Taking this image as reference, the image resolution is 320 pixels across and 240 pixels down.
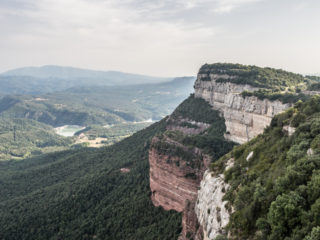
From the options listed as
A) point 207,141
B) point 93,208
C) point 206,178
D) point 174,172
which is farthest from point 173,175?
point 93,208

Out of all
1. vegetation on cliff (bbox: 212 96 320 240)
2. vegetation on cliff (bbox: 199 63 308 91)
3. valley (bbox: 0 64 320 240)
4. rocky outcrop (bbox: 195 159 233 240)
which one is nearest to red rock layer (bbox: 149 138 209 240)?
valley (bbox: 0 64 320 240)

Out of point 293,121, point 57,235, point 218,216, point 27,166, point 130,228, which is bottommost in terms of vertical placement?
point 27,166

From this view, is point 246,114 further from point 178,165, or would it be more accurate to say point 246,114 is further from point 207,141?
point 178,165

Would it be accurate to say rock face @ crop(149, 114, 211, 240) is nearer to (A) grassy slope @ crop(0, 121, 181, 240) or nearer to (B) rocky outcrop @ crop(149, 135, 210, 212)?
(B) rocky outcrop @ crop(149, 135, 210, 212)

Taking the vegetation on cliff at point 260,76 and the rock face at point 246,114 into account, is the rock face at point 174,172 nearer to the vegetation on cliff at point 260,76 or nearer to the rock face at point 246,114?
the rock face at point 246,114

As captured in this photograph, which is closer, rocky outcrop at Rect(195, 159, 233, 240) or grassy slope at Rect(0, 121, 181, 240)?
rocky outcrop at Rect(195, 159, 233, 240)

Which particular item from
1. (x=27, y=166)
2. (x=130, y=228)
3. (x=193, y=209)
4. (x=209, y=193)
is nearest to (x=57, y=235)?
(x=130, y=228)

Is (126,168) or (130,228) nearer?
(130,228)

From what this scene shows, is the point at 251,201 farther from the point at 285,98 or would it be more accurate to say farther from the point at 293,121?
the point at 285,98
